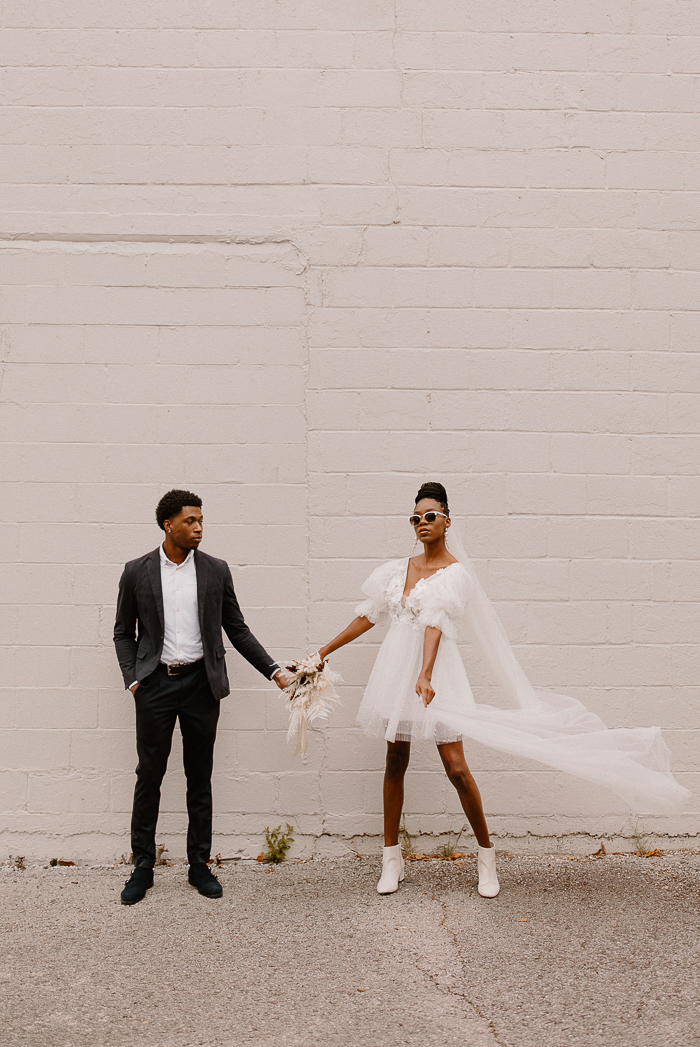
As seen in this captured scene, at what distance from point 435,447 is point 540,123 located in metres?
2.01

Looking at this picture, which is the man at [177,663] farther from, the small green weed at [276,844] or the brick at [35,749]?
the brick at [35,749]

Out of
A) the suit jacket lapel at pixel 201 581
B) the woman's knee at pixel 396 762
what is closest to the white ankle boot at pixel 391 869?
the woman's knee at pixel 396 762

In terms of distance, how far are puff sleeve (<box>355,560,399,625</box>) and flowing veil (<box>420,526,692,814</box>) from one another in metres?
0.42

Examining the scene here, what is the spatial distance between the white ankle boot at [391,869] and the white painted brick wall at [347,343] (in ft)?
1.44

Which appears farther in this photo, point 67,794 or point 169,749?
point 67,794

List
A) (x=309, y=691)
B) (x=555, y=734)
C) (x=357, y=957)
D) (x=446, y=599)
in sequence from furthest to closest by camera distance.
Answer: (x=309, y=691), (x=555, y=734), (x=446, y=599), (x=357, y=957)

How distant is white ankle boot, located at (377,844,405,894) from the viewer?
176 inches

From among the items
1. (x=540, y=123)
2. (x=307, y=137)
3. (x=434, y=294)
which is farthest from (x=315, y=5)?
(x=434, y=294)

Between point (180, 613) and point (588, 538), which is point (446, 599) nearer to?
point (588, 538)

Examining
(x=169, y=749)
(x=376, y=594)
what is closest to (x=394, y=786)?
(x=376, y=594)

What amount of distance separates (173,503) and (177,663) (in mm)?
832

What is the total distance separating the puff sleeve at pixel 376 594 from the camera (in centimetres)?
448

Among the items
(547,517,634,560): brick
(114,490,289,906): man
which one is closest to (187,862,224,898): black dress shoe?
(114,490,289,906): man

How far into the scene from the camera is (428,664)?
13.8 ft
